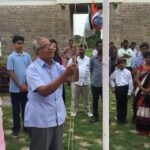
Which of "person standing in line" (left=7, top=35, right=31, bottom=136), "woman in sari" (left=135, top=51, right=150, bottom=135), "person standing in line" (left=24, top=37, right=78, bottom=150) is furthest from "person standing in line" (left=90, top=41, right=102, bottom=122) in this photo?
"person standing in line" (left=24, top=37, right=78, bottom=150)

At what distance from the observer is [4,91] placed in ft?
41.8

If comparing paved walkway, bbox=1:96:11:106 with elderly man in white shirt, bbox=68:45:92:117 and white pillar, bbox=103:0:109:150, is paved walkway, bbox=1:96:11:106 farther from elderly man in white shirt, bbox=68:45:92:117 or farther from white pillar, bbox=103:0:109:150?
white pillar, bbox=103:0:109:150

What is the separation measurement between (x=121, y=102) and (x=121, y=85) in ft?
1.20

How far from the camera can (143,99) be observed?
764 cm

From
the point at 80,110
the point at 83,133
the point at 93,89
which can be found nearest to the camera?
the point at 83,133

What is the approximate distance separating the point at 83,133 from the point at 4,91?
527 cm

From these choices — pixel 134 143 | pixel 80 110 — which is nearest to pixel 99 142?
pixel 134 143

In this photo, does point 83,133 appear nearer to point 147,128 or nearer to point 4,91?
point 147,128

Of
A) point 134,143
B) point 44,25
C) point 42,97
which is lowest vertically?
point 134,143

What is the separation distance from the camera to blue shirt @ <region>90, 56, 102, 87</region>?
28.9 ft

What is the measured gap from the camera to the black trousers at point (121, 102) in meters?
8.84

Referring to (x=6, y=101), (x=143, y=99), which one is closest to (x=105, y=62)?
(x=143, y=99)

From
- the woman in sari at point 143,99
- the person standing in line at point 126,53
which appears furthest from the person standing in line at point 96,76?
the person standing in line at point 126,53

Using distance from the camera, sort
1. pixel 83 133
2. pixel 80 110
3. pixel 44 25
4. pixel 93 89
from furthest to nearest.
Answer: pixel 44 25
pixel 80 110
pixel 93 89
pixel 83 133
